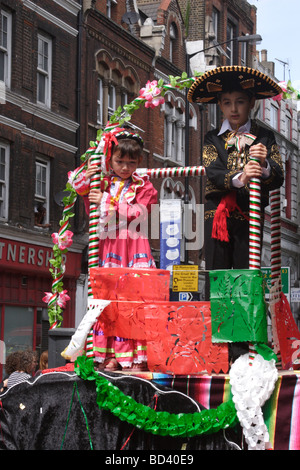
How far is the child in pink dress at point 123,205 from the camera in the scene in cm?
586

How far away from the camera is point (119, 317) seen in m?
5.38

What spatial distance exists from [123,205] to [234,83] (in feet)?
3.71

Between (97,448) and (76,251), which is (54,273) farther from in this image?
(76,251)

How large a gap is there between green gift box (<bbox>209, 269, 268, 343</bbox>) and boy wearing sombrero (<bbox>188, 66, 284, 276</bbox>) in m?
0.94

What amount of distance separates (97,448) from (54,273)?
2690mm

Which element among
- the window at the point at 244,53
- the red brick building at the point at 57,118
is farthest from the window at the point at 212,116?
the window at the point at 244,53

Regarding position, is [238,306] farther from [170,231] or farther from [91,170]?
[170,231]

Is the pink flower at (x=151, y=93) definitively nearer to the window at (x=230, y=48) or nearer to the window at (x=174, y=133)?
the window at (x=174, y=133)

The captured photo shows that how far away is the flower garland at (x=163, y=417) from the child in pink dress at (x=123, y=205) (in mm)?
1454

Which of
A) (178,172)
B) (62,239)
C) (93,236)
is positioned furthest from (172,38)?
(93,236)

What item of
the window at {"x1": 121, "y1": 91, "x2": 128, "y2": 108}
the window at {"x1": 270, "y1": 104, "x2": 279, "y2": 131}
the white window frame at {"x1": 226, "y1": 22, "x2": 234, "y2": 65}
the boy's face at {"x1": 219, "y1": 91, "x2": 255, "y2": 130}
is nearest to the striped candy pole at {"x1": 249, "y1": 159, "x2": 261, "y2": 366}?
the boy's face at {"x1": 219, "y1": 91, "x2": 255, "y2": 130}

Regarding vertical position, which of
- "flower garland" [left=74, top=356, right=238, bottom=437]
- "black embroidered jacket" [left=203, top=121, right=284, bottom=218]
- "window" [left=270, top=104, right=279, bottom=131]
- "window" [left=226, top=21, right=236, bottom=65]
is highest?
"window" [left=226, top=21, right=236, bottom=65]

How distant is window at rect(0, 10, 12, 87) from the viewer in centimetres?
2033

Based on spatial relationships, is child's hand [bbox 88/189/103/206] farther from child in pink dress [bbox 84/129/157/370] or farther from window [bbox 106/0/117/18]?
window [bbox 106/0/117/18]
